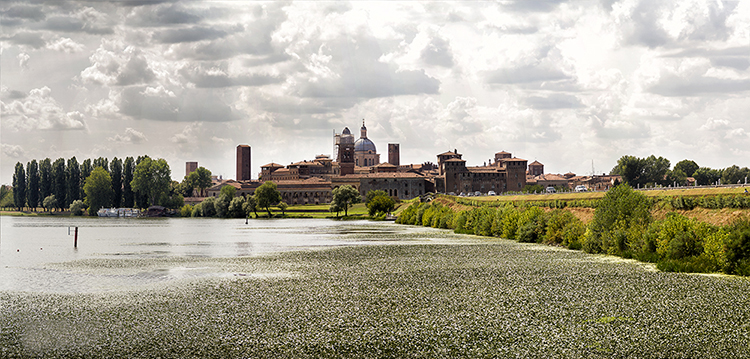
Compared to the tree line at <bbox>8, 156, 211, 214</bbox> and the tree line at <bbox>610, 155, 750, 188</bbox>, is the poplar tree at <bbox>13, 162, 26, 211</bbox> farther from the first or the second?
the tree line at <bbox>610, 155, 750, 188</bbox>

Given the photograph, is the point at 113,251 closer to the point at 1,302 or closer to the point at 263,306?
the point at 1,302

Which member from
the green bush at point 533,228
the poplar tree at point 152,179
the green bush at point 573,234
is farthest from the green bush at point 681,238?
the poplar tree at point 152,179

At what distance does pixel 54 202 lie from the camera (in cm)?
14325

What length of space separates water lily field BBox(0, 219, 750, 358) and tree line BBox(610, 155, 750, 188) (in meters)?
121

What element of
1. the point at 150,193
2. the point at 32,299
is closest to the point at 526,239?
the point at 32,299

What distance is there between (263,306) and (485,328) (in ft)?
24.1

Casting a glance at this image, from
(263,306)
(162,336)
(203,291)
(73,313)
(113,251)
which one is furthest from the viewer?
(113,251)

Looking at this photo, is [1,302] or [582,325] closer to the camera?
[582,325]

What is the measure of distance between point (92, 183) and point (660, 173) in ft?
418

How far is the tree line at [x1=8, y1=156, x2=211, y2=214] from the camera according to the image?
139 meters

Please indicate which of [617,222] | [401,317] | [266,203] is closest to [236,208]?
[266,203]

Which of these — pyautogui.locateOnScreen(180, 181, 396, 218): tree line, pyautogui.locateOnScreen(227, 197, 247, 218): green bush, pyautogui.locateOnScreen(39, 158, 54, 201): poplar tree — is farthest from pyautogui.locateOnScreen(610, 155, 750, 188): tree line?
pyautogui.locateOnScreen(39, 158, 54, 201): poplar tree

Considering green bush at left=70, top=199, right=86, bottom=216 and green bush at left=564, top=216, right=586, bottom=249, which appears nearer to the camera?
green bush at left=564, top=216, right=586, bottom=249

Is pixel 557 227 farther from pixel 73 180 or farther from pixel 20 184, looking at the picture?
pixel 20 184
